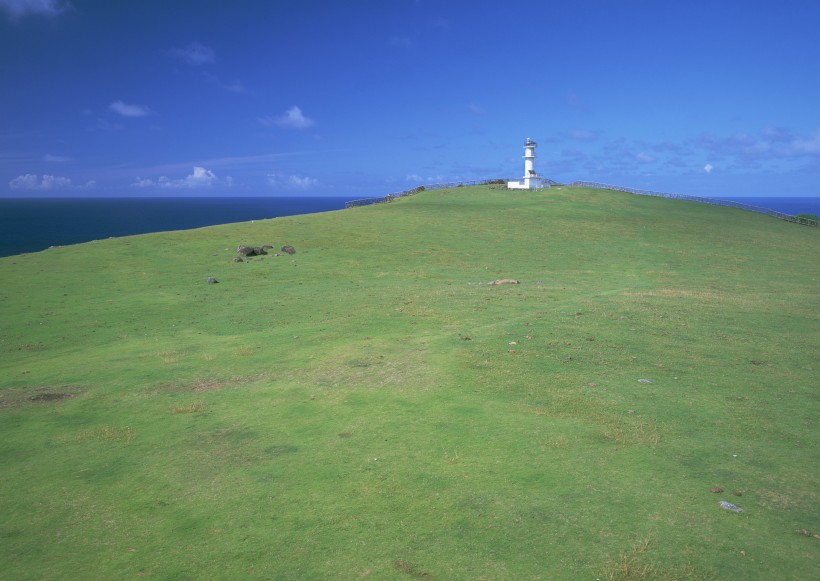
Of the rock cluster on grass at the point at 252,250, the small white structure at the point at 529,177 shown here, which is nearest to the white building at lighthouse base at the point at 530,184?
the small white structure at the point at 529,177

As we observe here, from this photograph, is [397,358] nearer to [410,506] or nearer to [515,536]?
[410,506]

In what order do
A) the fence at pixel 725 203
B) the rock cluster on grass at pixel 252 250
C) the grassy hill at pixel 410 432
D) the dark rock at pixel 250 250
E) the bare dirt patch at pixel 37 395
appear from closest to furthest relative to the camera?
the grassy hill at pixel 410 432 → the bare dirt patch at pixel 37 395 → the rock cluster on grass at pixel 252 250 → the dark rock at pixel 250 250 → the fence at pixel 725 203

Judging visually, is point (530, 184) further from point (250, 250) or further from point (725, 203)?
point (250, 250)

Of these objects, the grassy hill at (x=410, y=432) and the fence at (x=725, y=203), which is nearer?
the grassy hill at (x=410, y=432)

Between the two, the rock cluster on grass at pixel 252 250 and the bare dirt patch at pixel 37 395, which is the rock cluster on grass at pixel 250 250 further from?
the bare dirt patch at pixel 37 395

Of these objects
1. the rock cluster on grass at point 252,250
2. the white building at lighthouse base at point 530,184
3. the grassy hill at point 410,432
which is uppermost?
the white building at lighthouse base at point 530,184

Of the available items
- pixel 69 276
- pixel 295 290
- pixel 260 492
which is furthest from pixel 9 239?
pixel 260 492

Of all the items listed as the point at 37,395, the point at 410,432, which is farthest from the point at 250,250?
the point at 410,432

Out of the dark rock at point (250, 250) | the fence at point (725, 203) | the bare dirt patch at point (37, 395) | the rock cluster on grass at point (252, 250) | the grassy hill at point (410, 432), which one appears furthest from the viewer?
the fence at point (725, 203)
